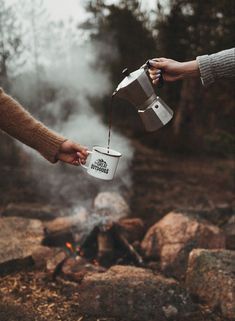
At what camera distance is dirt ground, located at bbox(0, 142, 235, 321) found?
3.33m

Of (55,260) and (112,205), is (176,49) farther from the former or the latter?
(55,260)

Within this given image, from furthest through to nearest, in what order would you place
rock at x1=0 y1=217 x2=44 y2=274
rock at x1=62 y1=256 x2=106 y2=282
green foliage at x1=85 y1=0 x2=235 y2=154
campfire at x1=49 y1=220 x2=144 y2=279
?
green foliage at x1=85 y1=0 x2=235 y2=154
campfire at x1=49 y1=220 x2=144 y2=279
rock at x1=0 y1=217 x2=44 y2=274
rock at x1=62 y1=256 x2=106 y2=282

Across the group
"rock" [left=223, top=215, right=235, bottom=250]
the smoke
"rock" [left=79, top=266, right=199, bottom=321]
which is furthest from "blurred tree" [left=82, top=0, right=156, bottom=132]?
"rock" [left=79, top=266, right=199, bottom=321]

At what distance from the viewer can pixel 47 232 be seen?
5.09 m

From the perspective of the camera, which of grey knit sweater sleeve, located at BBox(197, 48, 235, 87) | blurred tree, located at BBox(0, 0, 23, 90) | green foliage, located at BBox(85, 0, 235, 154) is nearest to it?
grey knit sweater sleeve, located at BBox(197, 48, 235, 87)

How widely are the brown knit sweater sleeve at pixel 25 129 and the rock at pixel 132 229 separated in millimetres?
2837

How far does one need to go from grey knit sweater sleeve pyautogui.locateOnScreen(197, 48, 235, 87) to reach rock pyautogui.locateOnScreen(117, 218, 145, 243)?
3.15 meters

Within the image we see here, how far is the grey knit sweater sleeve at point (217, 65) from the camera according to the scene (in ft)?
6.95

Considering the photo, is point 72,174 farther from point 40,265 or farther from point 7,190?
point 40,265

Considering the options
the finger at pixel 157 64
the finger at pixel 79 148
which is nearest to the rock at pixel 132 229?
the finger at pixel 79 148

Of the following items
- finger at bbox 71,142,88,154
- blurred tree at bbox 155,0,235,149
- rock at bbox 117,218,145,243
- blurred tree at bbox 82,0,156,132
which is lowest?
rock at bbox 117,218,145,243

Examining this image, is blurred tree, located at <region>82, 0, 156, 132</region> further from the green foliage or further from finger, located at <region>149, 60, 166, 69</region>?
finger, located at <region>149, 60, 166, 69</region>

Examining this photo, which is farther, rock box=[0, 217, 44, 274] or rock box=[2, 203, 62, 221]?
rock box=[2, 203, 62, 221]

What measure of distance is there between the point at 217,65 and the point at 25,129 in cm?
129
